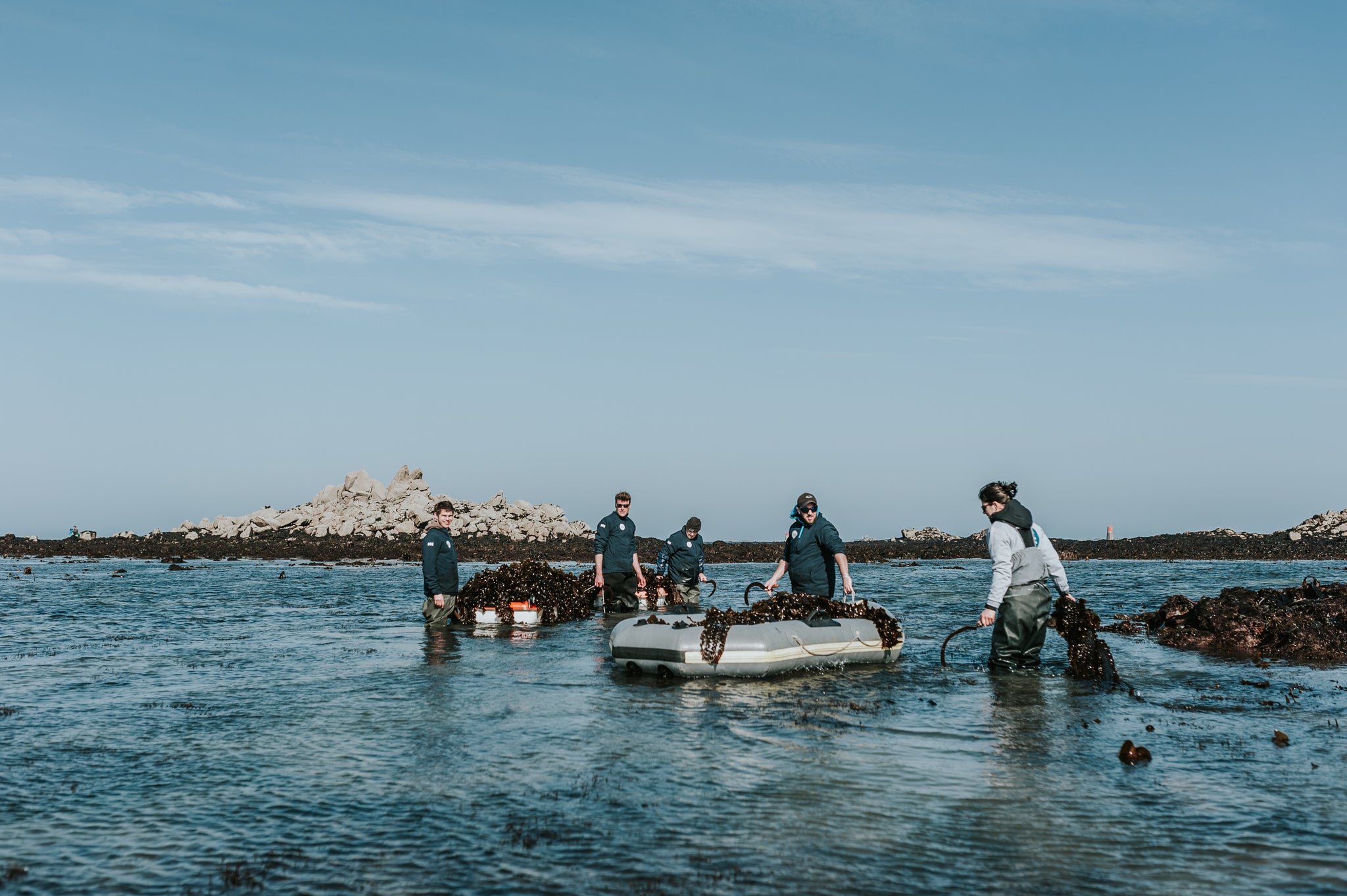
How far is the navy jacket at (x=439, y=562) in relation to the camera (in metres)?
17.1

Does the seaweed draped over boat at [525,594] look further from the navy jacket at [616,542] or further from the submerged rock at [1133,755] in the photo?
the submerged rock at [1133,755]

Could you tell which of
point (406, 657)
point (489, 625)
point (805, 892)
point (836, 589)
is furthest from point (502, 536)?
point (805, 892)

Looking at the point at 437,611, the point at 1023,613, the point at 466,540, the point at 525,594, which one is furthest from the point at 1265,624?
the point at 466,540

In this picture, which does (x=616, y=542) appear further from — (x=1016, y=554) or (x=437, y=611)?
(x=1016, y=554)

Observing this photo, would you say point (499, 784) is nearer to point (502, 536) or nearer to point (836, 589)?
point (836, 589)

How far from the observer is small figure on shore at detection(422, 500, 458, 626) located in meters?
17.0

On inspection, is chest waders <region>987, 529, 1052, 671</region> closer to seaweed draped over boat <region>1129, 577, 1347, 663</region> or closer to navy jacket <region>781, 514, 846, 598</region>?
navy jacket <region>781, 514, 846, 598</region>

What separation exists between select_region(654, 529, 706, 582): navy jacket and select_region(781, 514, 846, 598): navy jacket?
7.44 meters

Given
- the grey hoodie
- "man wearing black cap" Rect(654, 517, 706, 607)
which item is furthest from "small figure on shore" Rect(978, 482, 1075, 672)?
"man wearing black cap" Rect(654, 517, 706, 607)

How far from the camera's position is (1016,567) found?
12805 mm

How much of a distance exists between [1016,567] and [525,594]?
11737mm

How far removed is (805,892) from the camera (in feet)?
20.0

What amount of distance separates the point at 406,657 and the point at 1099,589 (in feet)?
83.3

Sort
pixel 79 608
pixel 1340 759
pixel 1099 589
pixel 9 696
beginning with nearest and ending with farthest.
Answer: pixel 1340 759 → pixel 9 696 → pixel 79 608 → pixel 1099 589
